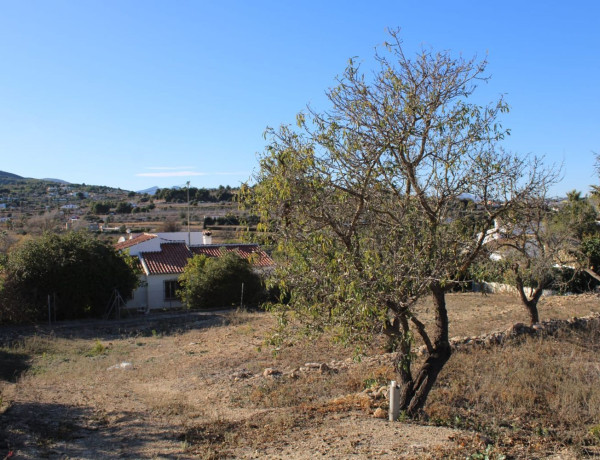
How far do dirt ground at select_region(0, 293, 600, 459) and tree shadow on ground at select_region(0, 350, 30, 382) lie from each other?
26mm

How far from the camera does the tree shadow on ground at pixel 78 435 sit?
6.29 meters

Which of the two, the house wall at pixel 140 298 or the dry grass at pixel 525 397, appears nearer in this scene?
the dry grass at pixel 525 397

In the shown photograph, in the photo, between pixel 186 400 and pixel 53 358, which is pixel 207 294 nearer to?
pixel 53 358

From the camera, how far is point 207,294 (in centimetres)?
2514

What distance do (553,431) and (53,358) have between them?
41.5 ft

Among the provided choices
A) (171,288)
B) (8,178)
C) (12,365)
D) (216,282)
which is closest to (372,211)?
(12,365)

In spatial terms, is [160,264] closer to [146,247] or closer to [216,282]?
[146,247]

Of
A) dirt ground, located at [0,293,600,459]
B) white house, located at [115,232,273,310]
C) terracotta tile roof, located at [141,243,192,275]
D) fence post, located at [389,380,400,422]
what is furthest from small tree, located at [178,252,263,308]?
fence post, located at [389,380,400,422]

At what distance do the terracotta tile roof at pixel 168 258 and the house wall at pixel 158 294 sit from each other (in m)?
0.35

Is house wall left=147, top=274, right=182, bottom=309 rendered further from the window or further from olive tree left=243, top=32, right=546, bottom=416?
olive tree left=243, top=32, right=546, bottom=416

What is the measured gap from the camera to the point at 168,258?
29.4 m

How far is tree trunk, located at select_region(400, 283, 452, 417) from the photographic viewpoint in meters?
7.02

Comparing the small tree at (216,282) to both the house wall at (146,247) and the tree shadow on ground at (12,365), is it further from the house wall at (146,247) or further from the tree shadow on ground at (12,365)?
the tree shadow on ground at (12,365)

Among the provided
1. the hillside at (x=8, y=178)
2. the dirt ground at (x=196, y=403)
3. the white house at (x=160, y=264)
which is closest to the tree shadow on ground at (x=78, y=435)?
the dirt ground at (x=196, y=403)
